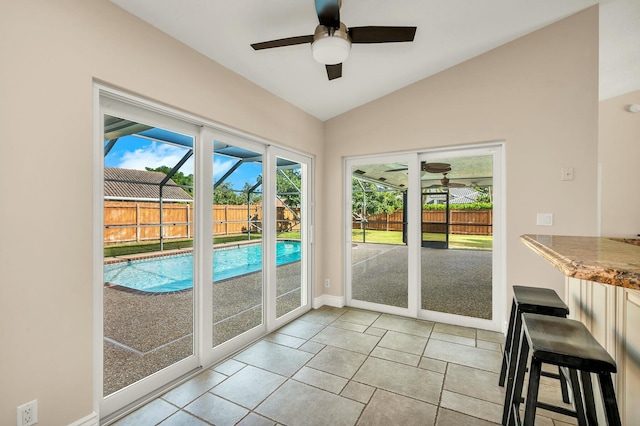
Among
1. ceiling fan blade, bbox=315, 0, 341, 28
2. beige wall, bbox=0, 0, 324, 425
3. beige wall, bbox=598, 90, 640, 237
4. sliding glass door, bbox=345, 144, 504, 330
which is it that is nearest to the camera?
beige wall, bbox=0, 0, 324, 425

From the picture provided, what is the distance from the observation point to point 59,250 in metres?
1.60

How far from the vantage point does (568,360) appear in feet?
3.85

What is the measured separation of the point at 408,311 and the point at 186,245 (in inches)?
106

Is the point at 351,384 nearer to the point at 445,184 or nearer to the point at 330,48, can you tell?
the point at 330,48

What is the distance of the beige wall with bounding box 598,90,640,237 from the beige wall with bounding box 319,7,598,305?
266cm

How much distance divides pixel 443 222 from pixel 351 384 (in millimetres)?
2275

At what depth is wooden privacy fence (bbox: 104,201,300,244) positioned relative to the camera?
2004mm

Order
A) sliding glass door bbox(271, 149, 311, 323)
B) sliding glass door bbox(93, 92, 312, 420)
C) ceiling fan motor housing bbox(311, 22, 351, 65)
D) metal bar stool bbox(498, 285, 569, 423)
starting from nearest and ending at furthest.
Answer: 1. ceiling fan motor housing bbox(311, 22, 351, 65)
2. metal bar stool bbox(498, 285, 569, 423)
3. sliding glass door bbox(93, 92, 312, 420)
4. sliding glass door bbox(271, 149, 311, 323)

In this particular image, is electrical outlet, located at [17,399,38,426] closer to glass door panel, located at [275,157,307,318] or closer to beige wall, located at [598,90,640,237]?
glass door panel, located at [275,157,307,318]

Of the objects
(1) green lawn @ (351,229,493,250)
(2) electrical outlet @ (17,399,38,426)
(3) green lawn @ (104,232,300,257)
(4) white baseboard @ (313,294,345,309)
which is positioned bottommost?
(4) white baseboard @ (313,294,345,309)

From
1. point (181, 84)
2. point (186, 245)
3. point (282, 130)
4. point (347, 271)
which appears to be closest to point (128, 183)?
point (186, 245)

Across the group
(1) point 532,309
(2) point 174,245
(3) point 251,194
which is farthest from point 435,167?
(2) point 174,245

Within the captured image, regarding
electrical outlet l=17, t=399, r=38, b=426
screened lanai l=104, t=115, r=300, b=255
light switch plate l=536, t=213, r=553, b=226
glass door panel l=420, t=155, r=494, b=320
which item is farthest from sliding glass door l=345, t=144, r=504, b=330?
electrical outlet l=17, t=399, r=38, b=426

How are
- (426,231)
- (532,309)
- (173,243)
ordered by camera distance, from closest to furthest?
(532,309)
(173,243)
(426,231)
